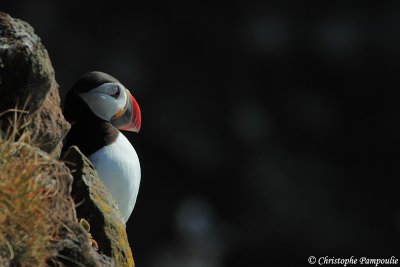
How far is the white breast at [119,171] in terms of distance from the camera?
5.37 m

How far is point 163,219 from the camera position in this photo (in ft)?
48.2

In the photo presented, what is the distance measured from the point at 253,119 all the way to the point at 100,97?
927 cm

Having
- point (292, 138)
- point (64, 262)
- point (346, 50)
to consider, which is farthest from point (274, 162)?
point (64, 262)

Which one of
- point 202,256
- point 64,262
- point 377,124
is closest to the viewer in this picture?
point 64,262

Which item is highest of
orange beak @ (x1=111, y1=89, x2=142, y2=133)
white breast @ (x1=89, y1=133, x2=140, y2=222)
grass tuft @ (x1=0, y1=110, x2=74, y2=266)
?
grass tuft @ (x1=0, y1=110, x2=74, y2=266)

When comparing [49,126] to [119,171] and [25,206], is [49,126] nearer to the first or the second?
[25,206]

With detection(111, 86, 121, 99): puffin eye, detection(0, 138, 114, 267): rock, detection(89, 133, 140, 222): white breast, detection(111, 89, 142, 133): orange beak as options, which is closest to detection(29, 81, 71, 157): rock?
detection(0, 138, 114, 267): rock

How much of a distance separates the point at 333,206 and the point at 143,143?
2.04 metres

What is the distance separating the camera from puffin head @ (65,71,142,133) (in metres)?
5.78

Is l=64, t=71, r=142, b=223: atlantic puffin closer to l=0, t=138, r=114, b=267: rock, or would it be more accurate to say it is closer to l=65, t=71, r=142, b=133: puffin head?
l=65, t=71, r=142, b=133: puffin head

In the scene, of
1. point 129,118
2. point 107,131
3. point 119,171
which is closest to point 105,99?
point 107,131

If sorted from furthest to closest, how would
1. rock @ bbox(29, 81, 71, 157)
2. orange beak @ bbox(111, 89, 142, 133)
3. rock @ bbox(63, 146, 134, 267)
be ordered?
orange beak @ bbox(111, 89, 142, 133)
rock @ bbox(63, 146, 134, 267)
rock @ bbox(29, 81, 71, 157)

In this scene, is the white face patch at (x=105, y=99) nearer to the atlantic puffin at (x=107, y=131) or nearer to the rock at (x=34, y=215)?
the atlantic puffin at (x=107, y=131)

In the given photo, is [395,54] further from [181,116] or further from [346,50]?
[181,116]
